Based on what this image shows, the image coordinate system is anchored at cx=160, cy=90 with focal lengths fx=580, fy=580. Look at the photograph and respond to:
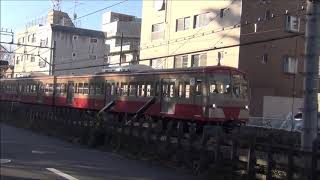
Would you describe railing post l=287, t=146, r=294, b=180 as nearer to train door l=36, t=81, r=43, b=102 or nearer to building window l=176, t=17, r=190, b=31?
train door l=36, t=81, r=43, b=102

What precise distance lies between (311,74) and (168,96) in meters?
14.7

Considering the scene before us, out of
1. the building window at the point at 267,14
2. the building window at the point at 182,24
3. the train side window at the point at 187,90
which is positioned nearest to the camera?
the train side window at the point at 187,90

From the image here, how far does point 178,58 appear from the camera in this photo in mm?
51125

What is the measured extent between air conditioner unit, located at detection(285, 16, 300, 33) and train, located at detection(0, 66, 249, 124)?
18.1 m

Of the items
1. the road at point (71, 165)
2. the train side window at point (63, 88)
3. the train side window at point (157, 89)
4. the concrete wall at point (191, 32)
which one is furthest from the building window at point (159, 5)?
the road at point (71, 165)

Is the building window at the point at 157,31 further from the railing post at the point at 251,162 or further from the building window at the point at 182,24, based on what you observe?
the railing post at the point at 251,162

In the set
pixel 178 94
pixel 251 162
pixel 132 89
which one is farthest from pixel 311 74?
pixel 132 89

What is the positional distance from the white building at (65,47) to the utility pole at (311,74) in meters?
73.3

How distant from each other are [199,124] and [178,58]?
26990mm

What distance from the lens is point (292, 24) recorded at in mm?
46344

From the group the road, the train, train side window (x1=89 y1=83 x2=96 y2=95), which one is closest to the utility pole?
the road

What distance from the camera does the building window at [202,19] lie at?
47359 mm

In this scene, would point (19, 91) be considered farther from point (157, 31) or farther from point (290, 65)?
point (290, 65)

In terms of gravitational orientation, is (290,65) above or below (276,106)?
above
